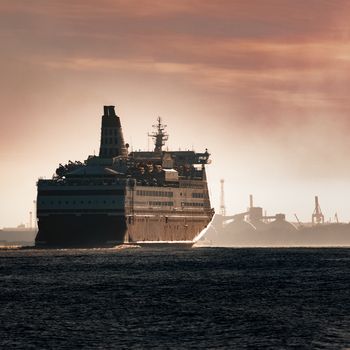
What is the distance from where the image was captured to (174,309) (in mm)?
100500

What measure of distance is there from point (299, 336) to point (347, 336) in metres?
2.98

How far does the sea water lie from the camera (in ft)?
261

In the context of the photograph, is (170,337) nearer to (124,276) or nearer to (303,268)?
(124,276)

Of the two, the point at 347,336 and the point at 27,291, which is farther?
the point at 27,291

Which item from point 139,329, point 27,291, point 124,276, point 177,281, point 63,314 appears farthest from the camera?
point 124,276

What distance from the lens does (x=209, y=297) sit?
376 ft

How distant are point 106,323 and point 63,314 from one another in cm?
785

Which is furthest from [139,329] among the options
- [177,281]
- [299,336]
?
[177,281]

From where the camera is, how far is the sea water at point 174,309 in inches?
3137

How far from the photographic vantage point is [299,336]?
81500mm

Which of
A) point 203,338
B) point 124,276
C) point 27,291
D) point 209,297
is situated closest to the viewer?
point 203,338

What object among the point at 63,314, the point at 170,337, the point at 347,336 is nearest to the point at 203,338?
the point at 170,337

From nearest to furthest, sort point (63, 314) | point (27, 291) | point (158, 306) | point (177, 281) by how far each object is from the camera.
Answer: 1. point (63, 314)
2. point (158, 306)
3. point (27, 291)
4. point (177, 281)

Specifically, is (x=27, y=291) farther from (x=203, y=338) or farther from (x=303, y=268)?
(x=303, y=268)
